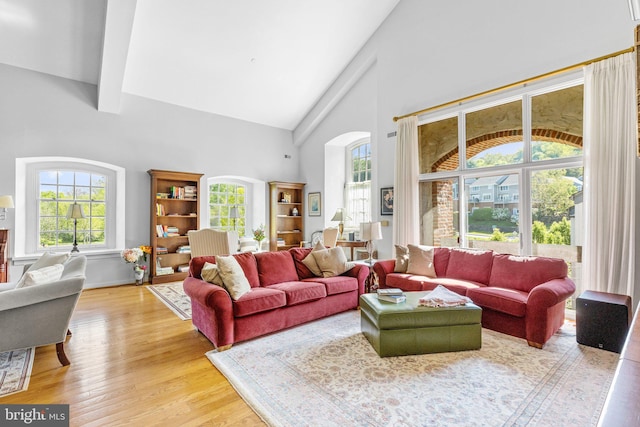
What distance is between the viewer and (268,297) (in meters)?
3.18

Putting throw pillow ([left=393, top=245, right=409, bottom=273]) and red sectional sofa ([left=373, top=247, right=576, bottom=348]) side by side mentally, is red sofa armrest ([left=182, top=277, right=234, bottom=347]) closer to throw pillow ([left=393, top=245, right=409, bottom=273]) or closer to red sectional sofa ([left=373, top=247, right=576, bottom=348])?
red sectional sofa ([left=373, top=247, right=576, bottom=348])

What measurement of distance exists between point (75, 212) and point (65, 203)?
0.59 meters

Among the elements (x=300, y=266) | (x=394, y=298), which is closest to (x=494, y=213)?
(x=394, y=298)

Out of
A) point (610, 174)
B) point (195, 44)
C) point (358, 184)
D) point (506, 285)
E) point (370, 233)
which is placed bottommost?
point (506, 285)

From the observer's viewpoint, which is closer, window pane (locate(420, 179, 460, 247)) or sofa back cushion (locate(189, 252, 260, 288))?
sofa back cushion (locate(189, 252, 260, 288))

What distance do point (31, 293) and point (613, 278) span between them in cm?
539

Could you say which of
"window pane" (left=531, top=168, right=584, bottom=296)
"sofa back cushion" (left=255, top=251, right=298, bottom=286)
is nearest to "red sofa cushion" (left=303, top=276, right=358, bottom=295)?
"sofa back cushion" (left=255, top=251, right=298, bottom=286)

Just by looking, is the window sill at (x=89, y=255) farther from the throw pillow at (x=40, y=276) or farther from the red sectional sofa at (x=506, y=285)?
the red sectional sofa at (x=506, y=285)

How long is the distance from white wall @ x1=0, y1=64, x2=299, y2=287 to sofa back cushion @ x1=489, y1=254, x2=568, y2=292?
536 cm

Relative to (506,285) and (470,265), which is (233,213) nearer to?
(470,265)

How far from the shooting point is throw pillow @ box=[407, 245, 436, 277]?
4238 mm

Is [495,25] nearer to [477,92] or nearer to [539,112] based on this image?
[477,92]

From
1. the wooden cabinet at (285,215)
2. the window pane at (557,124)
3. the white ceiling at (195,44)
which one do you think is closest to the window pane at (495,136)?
the window pane at (557,124)

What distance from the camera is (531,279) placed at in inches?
135
